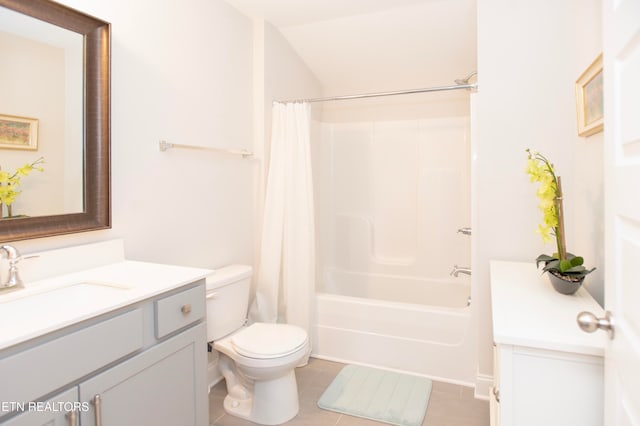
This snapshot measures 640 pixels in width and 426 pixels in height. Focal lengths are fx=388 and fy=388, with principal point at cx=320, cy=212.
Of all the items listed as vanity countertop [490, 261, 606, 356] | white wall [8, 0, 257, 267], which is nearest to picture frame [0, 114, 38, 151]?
white wall [8, 0, 257, 267]

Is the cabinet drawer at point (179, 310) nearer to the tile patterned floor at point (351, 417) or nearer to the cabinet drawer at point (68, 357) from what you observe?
the cabinet drawer at point (68, 357)

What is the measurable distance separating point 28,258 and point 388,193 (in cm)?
272

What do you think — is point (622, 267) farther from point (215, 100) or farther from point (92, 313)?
point (215, 100)

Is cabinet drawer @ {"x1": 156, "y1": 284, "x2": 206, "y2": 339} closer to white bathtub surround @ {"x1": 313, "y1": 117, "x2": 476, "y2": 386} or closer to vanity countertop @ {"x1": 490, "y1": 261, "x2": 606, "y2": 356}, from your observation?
vanity countertop @ {"x1": 490, "y1": 261, "x2": 606, "y2": 356}

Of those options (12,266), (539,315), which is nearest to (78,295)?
(12,266)

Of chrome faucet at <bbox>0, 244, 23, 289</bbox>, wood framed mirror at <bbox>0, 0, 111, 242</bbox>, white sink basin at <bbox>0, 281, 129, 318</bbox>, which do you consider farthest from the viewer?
wood framed mirror at <bbox>0, 0, 111, 242</bbox>

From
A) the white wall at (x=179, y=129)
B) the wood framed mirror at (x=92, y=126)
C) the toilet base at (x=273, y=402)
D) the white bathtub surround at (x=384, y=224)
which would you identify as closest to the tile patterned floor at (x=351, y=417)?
the toilet base at (x=273, y=402)

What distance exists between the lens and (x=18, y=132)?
141cm

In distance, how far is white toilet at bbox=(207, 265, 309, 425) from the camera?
192 cm

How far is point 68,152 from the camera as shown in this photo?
1.56 metres

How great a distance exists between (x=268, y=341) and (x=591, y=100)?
1.84 meters

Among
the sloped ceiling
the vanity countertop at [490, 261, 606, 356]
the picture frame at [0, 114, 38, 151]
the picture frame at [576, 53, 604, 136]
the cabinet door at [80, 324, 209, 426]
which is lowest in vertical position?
the cabinet door at [80, 324, 209, 426]

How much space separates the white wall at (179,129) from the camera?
70.3 inches

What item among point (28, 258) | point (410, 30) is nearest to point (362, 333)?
point (28, 258)
